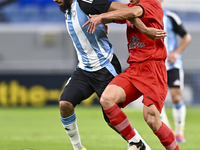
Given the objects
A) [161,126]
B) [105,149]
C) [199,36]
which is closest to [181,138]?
[105,149]

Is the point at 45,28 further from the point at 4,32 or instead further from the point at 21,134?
the point at 21,134

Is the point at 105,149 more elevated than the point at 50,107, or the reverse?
the point at 105,149

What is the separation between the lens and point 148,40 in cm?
431

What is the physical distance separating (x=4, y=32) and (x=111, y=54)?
14077mm

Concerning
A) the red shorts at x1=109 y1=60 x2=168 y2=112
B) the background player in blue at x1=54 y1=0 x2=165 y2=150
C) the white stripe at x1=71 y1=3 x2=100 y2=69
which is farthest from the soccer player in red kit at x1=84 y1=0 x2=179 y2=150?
the white stripe at x1=71 y1=3 x2=100 y2=69

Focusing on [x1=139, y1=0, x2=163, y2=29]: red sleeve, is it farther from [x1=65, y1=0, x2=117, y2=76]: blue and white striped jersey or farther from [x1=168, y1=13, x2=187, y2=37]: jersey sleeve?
[x1=168, y1=13, x2=187, y2=37]: jersey sleeve

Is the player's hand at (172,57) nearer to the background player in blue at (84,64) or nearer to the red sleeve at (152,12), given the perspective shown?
the background player in blue at (84,64)

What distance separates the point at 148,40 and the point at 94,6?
0.72 metres

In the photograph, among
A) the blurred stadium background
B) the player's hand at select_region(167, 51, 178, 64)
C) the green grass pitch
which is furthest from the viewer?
the blurred stadium background

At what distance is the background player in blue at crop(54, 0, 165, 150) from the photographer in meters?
4.46

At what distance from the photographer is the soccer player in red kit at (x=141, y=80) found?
4.07m

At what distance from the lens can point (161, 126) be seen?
4117mm

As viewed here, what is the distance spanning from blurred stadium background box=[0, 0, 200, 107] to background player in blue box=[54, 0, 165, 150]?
31.2ft

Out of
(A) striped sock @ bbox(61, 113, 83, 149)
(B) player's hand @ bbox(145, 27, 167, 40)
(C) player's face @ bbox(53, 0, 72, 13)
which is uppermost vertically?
(C) player's face @ bbox(53, 0, 72, 13)
